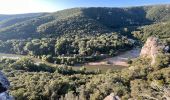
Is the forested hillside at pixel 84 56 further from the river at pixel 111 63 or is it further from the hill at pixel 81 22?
the river at pixel 111 63

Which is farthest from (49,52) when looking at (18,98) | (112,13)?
(112,13)

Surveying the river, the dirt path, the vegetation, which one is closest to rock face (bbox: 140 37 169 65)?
the river

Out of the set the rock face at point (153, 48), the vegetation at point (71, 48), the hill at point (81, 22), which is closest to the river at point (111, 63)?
the vegetation at point (71, 48)

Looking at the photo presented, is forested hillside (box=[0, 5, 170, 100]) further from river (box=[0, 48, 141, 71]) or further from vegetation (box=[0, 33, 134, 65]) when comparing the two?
river (box=[0, 48, 141, 71])

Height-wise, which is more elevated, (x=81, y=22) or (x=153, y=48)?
(x=153, y=48)

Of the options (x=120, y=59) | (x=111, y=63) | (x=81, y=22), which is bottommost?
(x=111, y=63)

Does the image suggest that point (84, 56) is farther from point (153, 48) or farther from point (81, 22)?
point (81, 22)

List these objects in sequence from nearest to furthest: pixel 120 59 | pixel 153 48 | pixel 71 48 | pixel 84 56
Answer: pixel 153 48 → pixel 120 59 → pixel 84 56 → pixel 71 48

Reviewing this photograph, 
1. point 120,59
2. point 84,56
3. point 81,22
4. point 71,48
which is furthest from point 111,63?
point 81,22

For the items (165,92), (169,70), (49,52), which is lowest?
(49,52)

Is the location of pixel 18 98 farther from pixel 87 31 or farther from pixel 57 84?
pixel 87 31

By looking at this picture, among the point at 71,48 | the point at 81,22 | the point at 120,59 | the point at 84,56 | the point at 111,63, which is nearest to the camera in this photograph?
the point at 111,63
